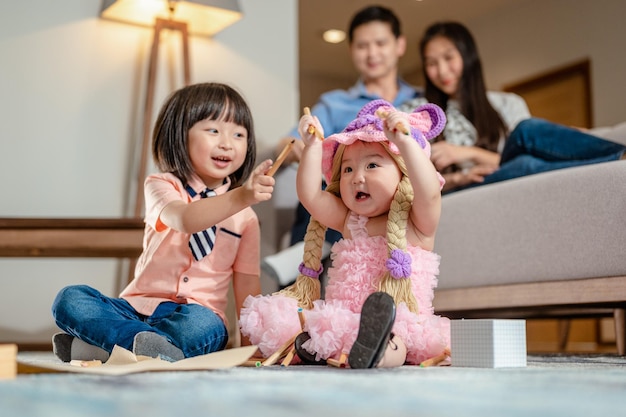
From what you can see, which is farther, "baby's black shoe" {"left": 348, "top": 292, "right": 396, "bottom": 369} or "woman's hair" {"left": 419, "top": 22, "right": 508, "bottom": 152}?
"woman's hair" {"left": 419, "top": 22, "right": 508, "bottom": 152}

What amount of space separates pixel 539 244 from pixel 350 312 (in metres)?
A: 0.66

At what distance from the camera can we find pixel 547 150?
1800 millimetres

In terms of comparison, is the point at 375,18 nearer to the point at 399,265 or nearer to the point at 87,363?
the point at 399,265

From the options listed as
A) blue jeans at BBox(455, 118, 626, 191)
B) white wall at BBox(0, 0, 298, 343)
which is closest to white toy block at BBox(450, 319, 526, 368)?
blue jeans at BBox(455, 118, 626, 191)

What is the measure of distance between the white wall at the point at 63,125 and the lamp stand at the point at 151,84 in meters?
0.08

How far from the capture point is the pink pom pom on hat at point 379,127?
1242mm

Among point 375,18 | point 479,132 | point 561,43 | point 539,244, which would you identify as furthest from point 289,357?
point 561,43

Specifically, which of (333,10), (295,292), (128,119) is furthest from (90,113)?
(333,10)

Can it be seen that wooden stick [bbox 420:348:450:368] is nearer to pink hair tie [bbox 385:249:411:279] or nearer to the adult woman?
pink hair tie [bbox 385:249:411:279]

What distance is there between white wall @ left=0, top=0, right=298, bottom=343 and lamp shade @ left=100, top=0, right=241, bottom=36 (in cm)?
5

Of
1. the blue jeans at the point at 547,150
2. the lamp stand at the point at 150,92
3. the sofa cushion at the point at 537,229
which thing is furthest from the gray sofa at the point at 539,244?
the lamp stand at the point at 150,92

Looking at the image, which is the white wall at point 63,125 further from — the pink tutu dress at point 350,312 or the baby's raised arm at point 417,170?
the baby's raised arm at point 417,170

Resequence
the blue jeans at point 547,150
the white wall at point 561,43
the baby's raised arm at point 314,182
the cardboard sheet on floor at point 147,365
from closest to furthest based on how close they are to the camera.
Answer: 1. the cardboard sheet on floor at point 147,365
2. the baby's raised arm at point 314,182
3. the blue jeans at point 547,150
4. the white wall at point 561,43

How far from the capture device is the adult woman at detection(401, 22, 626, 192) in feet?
5.80
